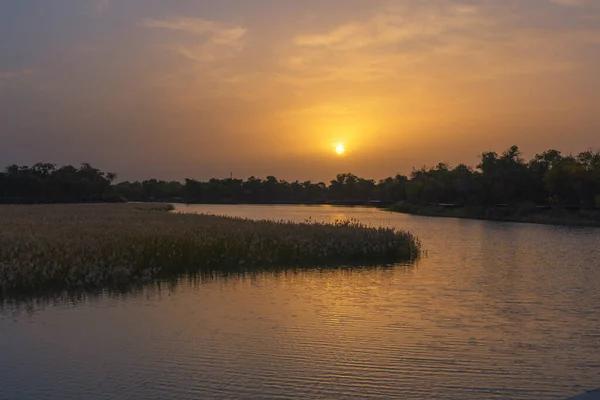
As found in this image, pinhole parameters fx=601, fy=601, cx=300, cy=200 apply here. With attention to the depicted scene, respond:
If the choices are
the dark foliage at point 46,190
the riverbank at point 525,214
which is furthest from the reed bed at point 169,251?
the dark foliage at point 46,190

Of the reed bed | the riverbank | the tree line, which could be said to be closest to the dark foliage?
the tree line

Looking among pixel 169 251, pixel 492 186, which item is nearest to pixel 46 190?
pixel 492 186

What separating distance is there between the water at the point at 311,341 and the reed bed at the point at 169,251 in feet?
8.10

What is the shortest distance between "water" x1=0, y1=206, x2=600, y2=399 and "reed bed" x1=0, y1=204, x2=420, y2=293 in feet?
8.10

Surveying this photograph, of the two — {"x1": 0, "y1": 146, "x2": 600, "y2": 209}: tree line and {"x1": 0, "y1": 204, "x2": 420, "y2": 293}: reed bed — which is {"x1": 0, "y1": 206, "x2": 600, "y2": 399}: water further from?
{"x1": 0, "y1": 146, "x2": 600, "y2": 209}: tree line

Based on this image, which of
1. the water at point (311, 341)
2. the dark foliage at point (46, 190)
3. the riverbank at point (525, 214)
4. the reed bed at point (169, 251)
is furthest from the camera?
the dark foliage at point (46, 190)

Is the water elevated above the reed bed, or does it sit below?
below

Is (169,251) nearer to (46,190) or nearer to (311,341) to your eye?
(311,341)

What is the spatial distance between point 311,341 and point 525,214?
74.4 m

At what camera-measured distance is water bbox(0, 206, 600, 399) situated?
1087cm

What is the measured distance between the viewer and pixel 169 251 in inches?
1053

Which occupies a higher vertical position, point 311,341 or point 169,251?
point 169,251

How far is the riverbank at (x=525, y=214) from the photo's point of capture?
7212cm

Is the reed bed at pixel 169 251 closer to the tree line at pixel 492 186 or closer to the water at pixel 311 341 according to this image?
the water at pixel 311 341
